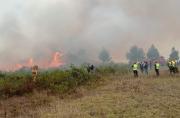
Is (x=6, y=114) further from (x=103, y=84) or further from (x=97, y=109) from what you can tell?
(x=103, y=84)

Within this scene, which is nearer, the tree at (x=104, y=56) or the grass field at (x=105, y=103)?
the grass field at (x=105, y=103)

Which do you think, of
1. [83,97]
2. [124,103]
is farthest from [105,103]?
[83,97]

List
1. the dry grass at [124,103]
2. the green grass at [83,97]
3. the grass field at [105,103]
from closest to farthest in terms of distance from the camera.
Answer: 1. the dry grass at [124,103]
2. the grass field at [105,103]
3. the green grass at [83,97]

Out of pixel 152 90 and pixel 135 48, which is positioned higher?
pixel 135 48

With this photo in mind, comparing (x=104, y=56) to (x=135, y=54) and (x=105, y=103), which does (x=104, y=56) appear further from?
(x=105, y=103)

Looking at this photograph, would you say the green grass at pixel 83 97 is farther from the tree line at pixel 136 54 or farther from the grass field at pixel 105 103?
the tree line at pixel 136 54

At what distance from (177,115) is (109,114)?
13.9 ft

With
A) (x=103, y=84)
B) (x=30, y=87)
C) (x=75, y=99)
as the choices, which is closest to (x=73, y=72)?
(x=103, y=84)

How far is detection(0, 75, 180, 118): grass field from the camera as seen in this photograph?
83.0 feet

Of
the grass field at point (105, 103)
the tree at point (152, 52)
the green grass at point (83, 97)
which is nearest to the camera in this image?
the grass field at point (105, 103)

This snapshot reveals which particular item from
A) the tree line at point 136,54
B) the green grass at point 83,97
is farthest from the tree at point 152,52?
the green grass at point 83,97

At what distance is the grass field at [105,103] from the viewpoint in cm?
2531

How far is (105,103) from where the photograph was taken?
28.4 meters

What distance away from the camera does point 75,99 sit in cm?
3166
